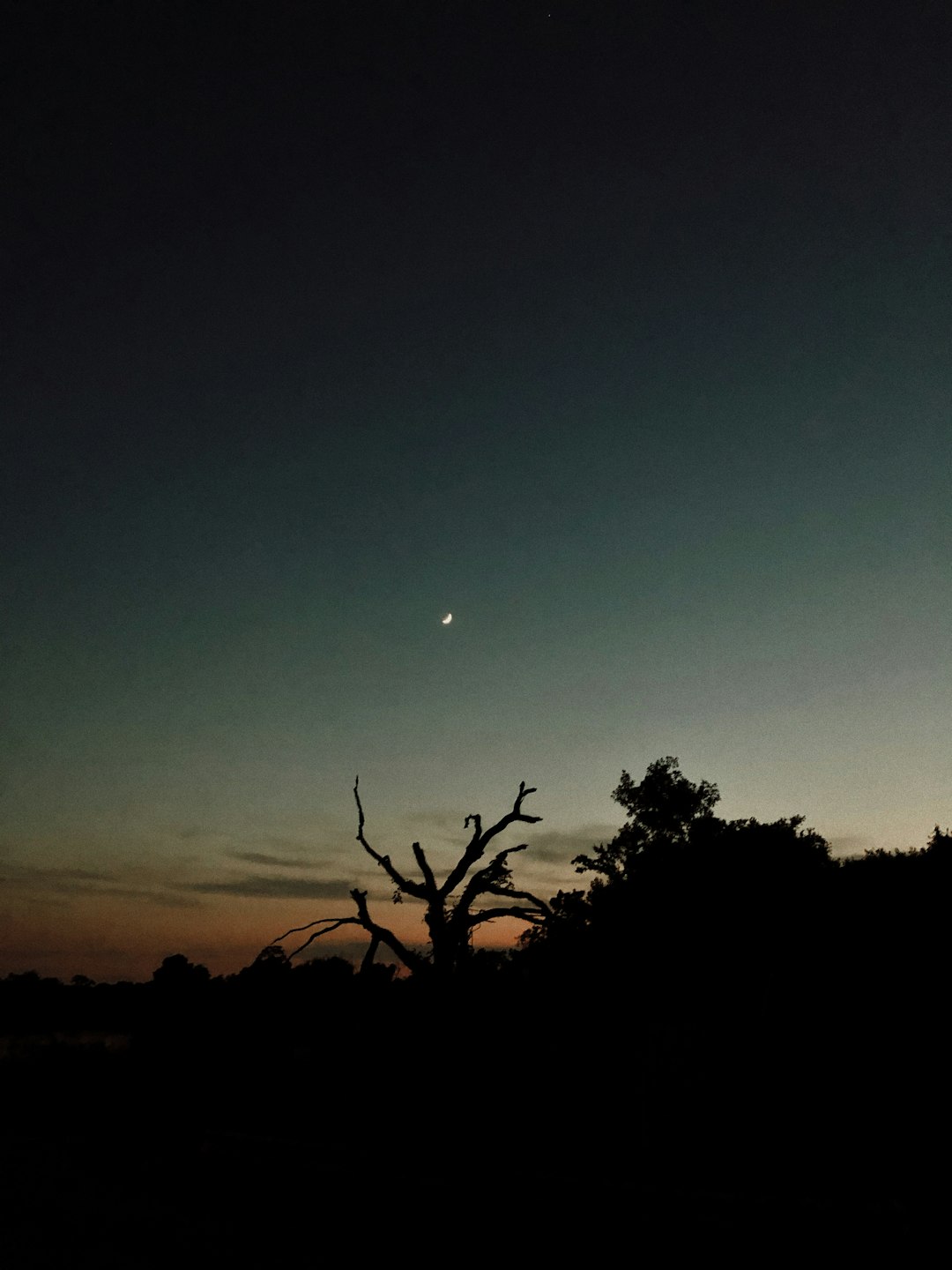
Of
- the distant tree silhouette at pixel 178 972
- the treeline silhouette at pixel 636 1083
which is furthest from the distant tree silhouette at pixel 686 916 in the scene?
the distant tree silhouette at pixel 178 972

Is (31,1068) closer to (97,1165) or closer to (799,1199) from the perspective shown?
(97,1165)

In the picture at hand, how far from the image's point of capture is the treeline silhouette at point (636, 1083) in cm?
1101

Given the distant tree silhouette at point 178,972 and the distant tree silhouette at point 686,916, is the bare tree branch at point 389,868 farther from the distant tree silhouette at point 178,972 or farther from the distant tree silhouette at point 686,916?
the distant tree silhouette at point 178,972

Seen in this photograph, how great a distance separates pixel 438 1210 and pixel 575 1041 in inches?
246

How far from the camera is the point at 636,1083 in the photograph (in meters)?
15.2

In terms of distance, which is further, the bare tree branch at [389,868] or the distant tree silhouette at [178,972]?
the distant tree silhouette at [178,972]

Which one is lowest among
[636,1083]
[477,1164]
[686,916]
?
[477,1164]

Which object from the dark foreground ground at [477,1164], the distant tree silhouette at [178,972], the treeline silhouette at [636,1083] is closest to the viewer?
the dark foreground ground at [477,1164]

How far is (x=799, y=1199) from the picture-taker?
8.55m

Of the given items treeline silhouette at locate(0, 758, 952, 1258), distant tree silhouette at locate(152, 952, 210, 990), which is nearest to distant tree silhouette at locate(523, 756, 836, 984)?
treeline silhouette at locate(0, 758, 952, 1258)

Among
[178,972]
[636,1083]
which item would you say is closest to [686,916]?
[636,1083]

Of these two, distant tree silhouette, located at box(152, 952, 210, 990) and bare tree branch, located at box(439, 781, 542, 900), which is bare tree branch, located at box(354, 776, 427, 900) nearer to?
bare tree branch, located at box(439, 781, 542, 900)

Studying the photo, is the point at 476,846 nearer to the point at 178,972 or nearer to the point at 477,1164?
A: the point at 477,1164

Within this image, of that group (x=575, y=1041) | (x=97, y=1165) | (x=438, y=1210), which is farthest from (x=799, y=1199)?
(x=97, y=1165)
